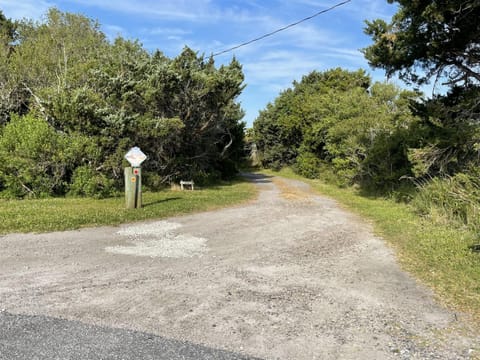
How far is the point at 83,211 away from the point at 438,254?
25.5 feet

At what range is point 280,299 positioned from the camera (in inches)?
155

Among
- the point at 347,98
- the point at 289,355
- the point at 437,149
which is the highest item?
the point at 347,98

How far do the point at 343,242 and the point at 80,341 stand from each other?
5.17 m

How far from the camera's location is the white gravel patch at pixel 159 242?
5.61 meters

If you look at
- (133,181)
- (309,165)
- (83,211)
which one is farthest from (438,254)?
(309,165)

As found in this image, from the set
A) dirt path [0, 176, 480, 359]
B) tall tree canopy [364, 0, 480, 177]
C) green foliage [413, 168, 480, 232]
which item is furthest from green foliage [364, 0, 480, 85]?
dirt path [0, 176, 480, 359]

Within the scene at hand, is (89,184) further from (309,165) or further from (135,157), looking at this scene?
(309,165)

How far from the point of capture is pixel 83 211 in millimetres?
8539

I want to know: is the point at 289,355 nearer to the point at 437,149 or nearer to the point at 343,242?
the point at 343,242

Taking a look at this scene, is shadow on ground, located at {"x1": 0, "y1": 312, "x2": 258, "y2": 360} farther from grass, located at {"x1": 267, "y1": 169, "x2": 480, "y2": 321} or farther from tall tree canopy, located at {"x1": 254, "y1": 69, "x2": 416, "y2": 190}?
tall tree canopy, located at {"x1": 254, "y1": 69, "x2": 416, "y2": 190}

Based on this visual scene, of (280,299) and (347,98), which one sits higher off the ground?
(347,98)

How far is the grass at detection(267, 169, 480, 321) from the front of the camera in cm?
420

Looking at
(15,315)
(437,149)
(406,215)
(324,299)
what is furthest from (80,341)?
(437,149)

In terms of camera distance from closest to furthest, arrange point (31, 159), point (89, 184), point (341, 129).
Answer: point (31, 159) < point (89, 184) < point (341, 129)
